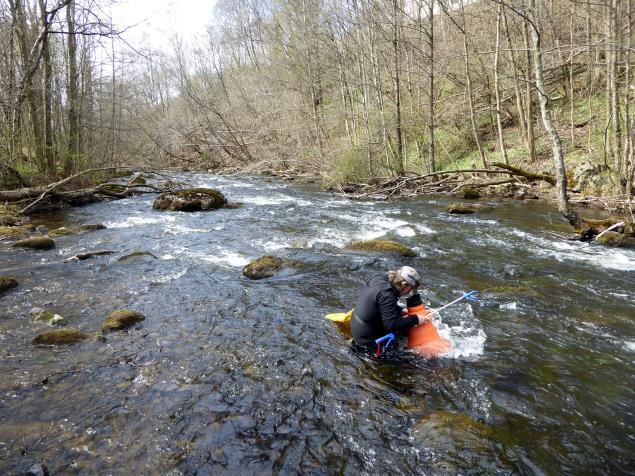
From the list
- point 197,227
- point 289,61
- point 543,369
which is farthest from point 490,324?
point 289,61

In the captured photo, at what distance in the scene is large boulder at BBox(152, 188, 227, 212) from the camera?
48.7ft

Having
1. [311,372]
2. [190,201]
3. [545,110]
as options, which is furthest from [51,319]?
[545,110]

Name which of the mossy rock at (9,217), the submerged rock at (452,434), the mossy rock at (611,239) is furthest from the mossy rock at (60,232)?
the mossy rock at (611,239)

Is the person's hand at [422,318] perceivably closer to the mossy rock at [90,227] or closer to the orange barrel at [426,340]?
the orange barrel at [426,340]

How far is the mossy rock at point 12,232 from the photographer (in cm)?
1035

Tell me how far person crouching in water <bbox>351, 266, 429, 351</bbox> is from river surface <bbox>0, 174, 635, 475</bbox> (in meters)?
0.38

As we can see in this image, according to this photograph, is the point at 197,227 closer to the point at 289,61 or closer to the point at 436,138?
the point at 436,138

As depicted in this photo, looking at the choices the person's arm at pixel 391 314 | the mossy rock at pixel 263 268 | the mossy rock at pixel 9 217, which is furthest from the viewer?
the mossy rock at pixel 9 217

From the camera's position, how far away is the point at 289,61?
98.8 ft

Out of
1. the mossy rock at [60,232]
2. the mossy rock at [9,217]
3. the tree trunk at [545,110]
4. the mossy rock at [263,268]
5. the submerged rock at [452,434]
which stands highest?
the tree trunk at [545,110]

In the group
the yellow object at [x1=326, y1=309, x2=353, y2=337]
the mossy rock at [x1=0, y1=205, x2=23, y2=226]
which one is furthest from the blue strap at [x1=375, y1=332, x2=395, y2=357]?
the mossy rock at [x1=0, y1=205, x2=23, y2=226]

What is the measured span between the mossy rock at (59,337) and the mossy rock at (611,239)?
1047cm

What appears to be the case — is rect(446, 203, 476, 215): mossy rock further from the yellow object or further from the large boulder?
the yellow object

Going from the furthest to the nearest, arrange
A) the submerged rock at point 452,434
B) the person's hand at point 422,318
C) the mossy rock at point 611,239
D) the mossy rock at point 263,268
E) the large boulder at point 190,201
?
the large boulder at point 190,201, the mossy rock at point 611,239, the mossy rock at point 263,268, the person's hand at point 422,318, the submerged rock at point 452,434
